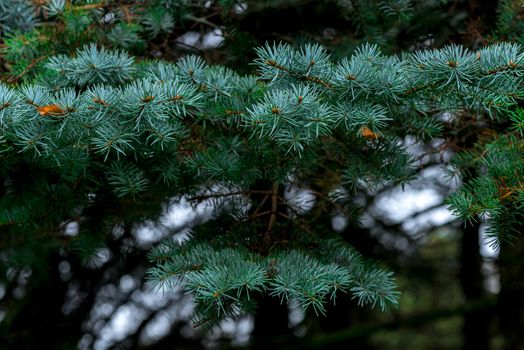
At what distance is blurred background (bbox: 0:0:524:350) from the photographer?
2.39 metres

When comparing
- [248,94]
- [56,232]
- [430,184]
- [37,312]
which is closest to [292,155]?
[248,94]

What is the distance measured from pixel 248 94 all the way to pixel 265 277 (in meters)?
0.50

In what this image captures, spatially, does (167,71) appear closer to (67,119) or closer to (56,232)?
(67,119)

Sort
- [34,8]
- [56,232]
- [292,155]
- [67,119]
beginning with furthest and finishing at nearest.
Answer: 1. [56,232]
2. [34,8]
3. [292,155]
4. [67,119]

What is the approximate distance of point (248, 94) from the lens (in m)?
1.74

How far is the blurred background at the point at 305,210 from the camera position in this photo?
7.84 feet

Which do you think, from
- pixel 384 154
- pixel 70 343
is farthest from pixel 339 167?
pixel 70 343

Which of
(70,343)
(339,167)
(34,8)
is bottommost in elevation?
(70,343)

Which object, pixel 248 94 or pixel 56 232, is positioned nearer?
pixel 248 94

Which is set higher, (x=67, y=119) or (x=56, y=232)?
(x=67, y=119)

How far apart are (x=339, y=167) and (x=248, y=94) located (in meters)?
0.81

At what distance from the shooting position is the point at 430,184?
134 inches

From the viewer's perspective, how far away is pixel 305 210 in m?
2.41

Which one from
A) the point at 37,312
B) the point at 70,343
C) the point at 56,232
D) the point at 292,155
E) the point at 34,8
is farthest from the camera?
the point at 37,312
